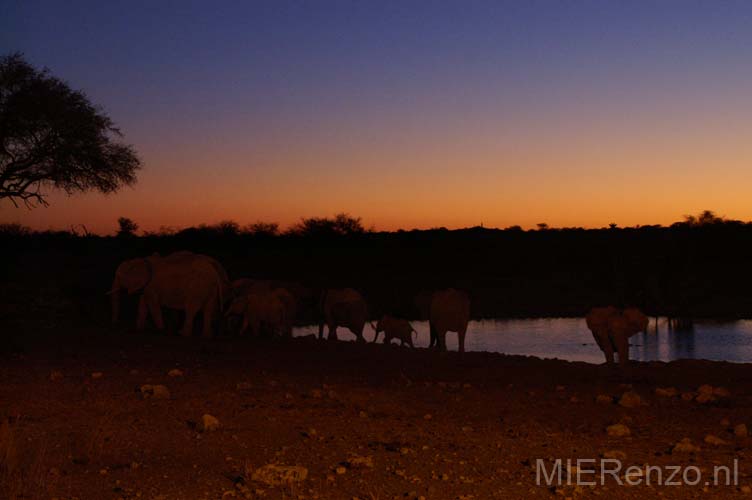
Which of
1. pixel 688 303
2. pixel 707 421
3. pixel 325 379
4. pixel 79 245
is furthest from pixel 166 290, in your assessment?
pixel 79 245

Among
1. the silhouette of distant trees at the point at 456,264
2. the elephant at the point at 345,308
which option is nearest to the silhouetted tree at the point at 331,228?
the silhouette of distant trees at the point at 456,264

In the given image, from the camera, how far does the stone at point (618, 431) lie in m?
6.85

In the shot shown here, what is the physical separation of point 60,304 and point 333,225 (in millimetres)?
47870

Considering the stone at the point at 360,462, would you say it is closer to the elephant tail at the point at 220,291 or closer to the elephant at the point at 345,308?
the elephant tail at the point at 220,291

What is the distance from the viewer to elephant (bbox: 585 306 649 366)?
14.6m

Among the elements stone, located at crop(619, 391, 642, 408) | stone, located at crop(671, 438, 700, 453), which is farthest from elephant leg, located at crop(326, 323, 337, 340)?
stone, located at crop(671, 438, 700, 453)

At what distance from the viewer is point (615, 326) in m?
14.6

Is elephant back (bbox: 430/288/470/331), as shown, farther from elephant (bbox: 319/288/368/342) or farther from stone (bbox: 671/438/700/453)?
stone (bbox: 671/438/700/453)

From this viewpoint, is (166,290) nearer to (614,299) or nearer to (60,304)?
(60,304)

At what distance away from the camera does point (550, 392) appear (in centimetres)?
905

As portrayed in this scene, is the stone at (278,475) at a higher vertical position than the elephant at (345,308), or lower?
lower

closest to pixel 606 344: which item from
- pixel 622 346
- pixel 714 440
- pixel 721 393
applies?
pixel 622 346

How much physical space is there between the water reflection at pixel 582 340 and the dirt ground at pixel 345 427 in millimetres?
10537

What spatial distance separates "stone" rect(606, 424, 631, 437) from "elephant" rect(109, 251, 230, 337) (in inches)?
401
